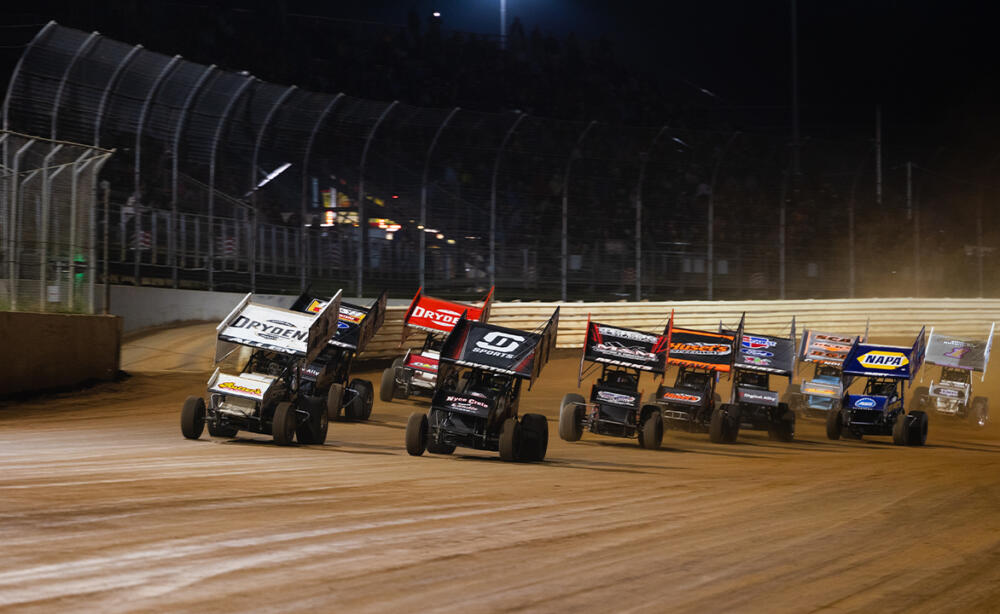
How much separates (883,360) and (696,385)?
346 cm

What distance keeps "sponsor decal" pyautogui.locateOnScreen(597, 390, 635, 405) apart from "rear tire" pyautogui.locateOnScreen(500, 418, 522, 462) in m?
3.28

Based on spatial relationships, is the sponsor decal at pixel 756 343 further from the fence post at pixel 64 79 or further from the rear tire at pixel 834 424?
the fence post at pixel 64 79

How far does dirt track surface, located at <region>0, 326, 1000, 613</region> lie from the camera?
17.8ft

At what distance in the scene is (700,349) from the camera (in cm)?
1712

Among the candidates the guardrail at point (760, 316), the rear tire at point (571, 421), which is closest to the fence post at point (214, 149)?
the guardrail at point (760, 316)

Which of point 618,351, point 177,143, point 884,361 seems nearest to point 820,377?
point 884,361

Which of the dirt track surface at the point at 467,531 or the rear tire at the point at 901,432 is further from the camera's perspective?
the rear tire at the point at 901,432

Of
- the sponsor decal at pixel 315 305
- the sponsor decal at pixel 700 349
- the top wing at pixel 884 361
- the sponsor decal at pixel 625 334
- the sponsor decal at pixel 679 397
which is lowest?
the sponsor decal at pixel 679 397

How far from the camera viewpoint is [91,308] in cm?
1936

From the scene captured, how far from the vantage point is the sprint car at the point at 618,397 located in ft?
48.5

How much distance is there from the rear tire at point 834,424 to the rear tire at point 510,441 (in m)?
7.90

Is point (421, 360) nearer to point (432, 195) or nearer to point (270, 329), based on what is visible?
point (270, 329)

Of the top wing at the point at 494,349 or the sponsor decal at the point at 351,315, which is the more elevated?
the sponsor decal at the point at 351,315

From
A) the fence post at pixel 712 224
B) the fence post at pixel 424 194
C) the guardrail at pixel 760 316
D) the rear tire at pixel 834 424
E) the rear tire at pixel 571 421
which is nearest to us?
the rear tire at pixel 571 421
